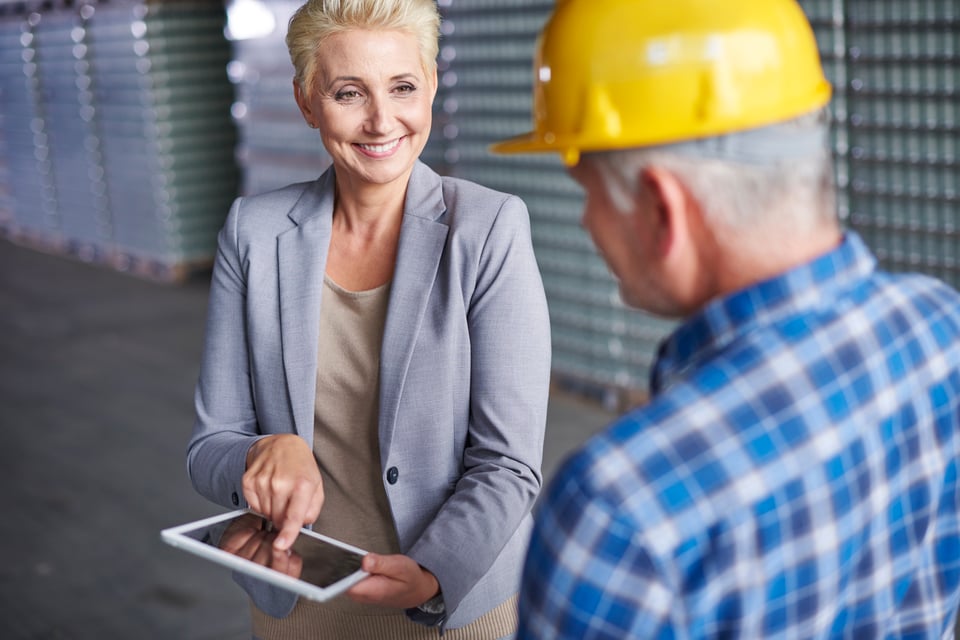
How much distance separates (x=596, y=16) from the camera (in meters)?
1.03

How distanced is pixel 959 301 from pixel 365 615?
1.08 meters

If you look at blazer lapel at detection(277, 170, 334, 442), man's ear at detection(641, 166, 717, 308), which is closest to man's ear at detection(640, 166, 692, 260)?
man's ear at detection(641, 166, 717, 308)

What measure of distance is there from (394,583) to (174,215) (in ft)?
28.3

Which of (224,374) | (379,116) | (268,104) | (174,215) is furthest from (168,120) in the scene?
(379,116)

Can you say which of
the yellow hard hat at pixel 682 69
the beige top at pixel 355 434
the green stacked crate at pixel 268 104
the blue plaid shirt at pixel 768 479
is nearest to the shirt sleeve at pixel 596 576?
the blue plaid shirt at pixel 768 479

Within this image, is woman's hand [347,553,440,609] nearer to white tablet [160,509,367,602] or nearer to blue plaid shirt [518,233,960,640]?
white tablet [160,509,367,602]

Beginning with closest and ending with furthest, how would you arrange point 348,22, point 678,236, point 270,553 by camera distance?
point 678,236 < point 270,553 < point 348,22

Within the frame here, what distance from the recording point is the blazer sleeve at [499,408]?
1591 mm

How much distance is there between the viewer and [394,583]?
1.47m

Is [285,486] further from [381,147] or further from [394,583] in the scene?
[381,147]

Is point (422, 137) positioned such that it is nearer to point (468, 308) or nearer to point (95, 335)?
point (468, 308)

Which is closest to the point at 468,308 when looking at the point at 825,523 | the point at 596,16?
the point at 596,16

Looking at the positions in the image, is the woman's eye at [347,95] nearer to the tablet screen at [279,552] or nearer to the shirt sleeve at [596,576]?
the tablet screen at [279,552]

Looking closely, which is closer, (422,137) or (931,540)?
(931,540)
